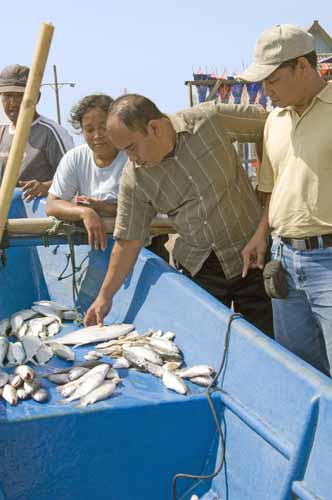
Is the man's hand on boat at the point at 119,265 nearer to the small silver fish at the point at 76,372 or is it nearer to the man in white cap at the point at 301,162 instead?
the small silver fish at the point at 76,372

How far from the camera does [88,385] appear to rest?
3771mm

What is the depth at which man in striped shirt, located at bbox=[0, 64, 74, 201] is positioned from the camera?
6.32 meters

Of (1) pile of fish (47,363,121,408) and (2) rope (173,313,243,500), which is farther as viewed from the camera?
(1) pile of fish (47,363,121,408)

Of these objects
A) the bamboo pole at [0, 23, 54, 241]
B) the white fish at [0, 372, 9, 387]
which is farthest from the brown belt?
the white fish at [0, 372, 9, 387]

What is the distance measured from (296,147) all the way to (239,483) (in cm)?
154

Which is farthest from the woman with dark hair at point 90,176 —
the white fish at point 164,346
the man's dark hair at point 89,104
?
the white fish at point 164,346

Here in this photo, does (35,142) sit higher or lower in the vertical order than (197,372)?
higher

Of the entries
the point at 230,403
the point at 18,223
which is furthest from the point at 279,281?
the point at 18,223

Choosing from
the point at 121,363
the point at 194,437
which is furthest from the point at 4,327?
the point at 194,437

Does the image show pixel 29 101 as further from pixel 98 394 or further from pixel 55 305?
pixel 55 305

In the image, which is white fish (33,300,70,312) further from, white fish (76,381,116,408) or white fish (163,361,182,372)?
white fish (76,381,116,408)

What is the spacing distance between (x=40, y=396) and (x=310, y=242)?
147cm

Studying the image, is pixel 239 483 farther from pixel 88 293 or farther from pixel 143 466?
pixel 88 293

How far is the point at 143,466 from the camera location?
11.6ft
